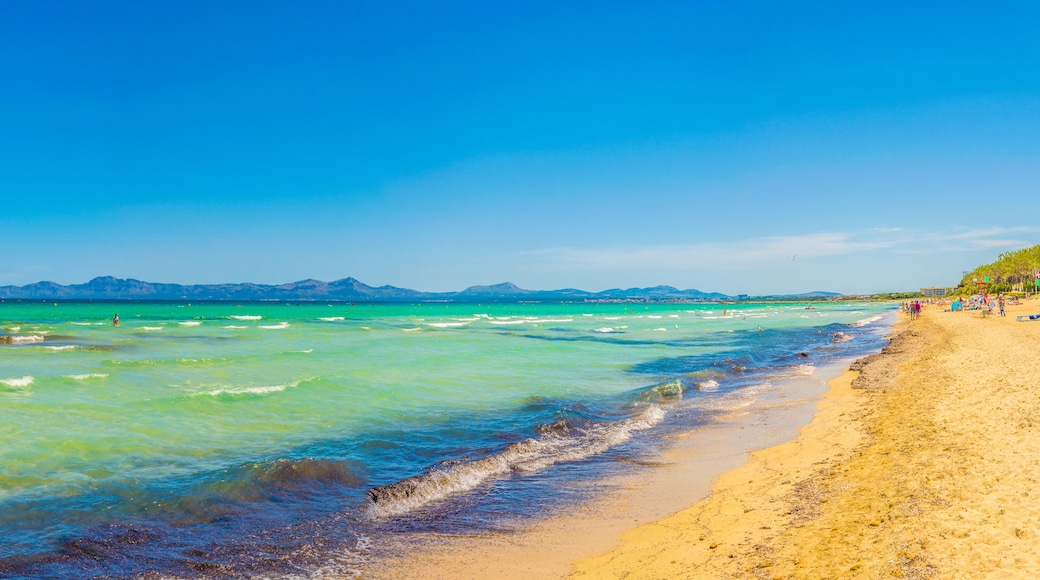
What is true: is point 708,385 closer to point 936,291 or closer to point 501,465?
point 501,465

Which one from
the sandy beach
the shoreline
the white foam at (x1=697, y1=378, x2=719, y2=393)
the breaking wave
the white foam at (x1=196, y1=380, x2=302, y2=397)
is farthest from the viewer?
the white foam at (x1=697, y1=378, x2=719, y2=393)

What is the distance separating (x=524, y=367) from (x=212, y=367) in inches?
502

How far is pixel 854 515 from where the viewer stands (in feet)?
22.6

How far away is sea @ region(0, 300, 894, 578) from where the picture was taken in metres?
7.38

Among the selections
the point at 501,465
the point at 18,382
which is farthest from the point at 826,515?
the point at 18,382

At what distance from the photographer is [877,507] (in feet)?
23.0

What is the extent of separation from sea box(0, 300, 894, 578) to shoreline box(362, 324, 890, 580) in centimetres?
35

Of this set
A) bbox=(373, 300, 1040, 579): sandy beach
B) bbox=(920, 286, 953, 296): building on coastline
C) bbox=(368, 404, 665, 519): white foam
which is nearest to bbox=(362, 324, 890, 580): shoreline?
bbox=(373, 300, 1040, 579): sandy beach

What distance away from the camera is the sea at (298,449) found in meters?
7.38

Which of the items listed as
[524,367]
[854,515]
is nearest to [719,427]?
[854,515]

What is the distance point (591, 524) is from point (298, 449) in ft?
21.8

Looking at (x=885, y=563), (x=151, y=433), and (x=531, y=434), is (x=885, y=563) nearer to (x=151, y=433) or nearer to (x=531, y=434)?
(x=531, y=434)

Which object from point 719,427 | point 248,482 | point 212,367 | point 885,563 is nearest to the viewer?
point 885,563

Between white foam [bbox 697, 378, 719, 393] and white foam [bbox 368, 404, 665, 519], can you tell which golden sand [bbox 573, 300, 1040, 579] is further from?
white foam [bbox 697, 378, 719, 393]
